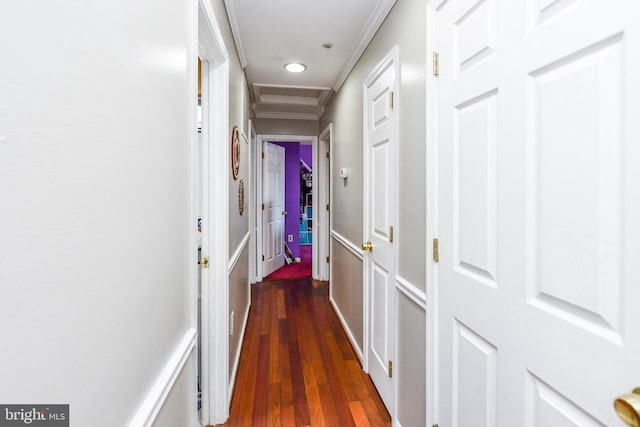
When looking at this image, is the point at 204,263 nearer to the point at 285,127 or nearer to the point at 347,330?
the point at 347,330

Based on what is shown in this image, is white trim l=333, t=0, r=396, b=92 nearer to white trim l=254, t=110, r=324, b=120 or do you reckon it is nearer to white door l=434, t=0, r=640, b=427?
white door l=434, t=0, r=640, b=427

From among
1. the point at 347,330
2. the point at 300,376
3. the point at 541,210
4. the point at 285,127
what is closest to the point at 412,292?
the point at 541,210

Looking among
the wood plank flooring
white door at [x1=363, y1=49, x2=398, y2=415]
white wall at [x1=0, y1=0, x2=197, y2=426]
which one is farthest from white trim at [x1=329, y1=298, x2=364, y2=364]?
white wall at [x1=0, y1=0, x2=197, y2=426]

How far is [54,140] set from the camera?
0.47 metres

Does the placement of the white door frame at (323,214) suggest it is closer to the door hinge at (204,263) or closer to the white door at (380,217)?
the white door at (380,217)

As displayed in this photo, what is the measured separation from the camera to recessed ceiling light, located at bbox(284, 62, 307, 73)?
3.10 metres

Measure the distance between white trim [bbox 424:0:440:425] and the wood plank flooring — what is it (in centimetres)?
72

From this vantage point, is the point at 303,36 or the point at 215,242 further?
the point at 303,36

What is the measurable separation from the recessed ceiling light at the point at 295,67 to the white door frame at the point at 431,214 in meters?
1.85

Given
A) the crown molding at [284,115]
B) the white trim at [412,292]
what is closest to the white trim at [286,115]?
the crown molding at [284,115]

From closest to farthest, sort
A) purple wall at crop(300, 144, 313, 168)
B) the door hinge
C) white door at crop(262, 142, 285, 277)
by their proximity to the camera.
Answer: the door hinge
white door at crop(262, 142, 285, 277)
purple wall at crop(300, 144, 313, 168)

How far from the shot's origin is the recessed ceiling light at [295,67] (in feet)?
10.2

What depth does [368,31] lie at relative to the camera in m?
2.34

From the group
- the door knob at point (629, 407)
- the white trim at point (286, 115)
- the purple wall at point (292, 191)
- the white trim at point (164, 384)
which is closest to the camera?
the door knob at point (629, 407)
